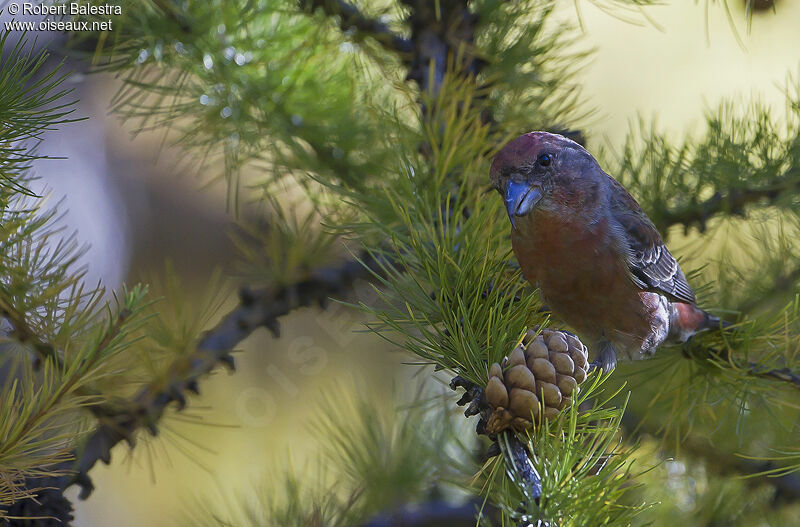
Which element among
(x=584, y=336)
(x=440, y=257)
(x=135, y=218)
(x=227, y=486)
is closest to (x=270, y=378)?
(x=227, y=486)

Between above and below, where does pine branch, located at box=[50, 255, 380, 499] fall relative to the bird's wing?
above

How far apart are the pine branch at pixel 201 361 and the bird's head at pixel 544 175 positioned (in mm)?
189

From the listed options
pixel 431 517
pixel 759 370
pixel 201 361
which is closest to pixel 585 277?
pixel 759 370

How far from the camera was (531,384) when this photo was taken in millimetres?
615

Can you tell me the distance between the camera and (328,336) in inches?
108

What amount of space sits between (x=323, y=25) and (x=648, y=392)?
2.45 ft

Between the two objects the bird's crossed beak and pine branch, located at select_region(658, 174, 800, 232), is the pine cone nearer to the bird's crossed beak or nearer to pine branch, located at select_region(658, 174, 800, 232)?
the bird's crossed beak

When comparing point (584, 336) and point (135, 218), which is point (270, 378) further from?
point (584, 336)

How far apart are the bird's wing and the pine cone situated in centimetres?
50

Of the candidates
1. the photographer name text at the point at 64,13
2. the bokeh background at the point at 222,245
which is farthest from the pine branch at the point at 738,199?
the bokeh background at the point at 222,245

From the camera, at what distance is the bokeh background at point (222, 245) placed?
2.22 meters

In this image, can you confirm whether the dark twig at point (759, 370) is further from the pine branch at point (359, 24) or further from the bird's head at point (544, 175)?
the pine branch at point (359, 24)

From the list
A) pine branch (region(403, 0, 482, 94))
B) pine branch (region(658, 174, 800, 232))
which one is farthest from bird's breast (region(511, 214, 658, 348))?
pine branch (region(403, 0, 482, 94))

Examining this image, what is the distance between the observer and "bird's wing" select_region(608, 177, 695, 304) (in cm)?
109
